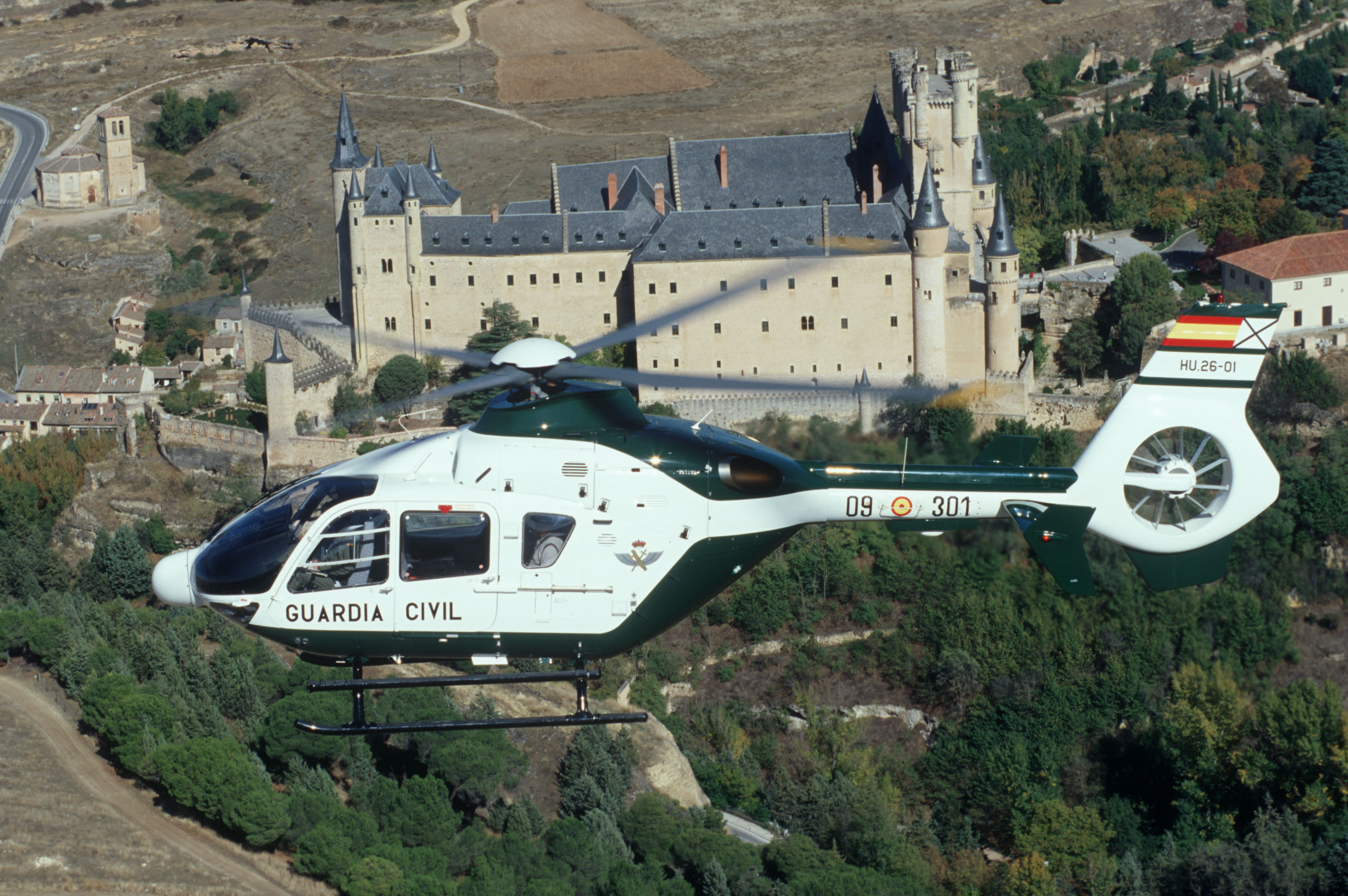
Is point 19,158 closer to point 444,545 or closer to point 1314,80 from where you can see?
point 1314,80

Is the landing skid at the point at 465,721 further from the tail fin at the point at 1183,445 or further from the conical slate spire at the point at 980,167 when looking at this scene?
the conical slate spire at the point at 980,167

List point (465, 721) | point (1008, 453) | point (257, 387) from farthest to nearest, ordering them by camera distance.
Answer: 1. point (257, 387)
2. point (1008, 453)
3. point (465, 721)

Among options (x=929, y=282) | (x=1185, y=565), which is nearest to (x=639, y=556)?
(x=1185, y=565)

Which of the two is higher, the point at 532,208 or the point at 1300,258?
the point at 532,208

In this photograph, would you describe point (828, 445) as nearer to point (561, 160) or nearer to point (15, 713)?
point (15, 713)

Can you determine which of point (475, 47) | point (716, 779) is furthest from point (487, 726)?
point (475, 47)

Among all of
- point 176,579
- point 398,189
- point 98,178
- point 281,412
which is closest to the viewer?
point 176,579
